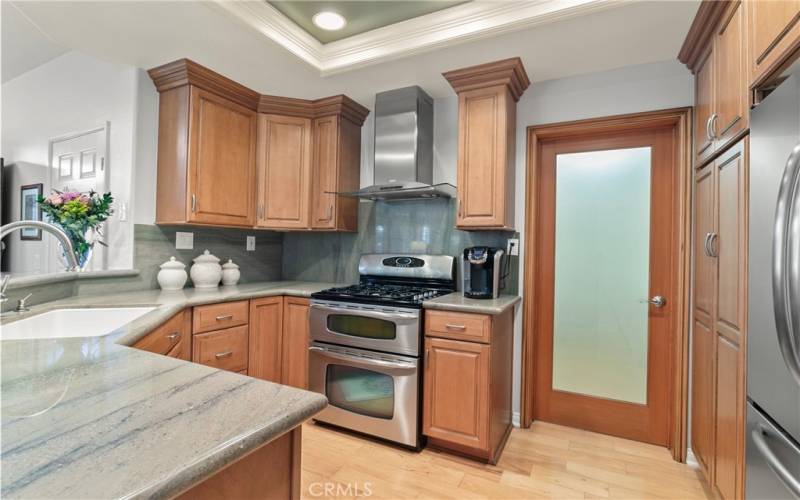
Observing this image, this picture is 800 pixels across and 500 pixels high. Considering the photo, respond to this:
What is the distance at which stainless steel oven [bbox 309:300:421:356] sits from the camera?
89.0 inches

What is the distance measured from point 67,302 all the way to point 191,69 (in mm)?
1551

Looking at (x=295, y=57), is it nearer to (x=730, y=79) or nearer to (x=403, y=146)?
(x=403, y=146)

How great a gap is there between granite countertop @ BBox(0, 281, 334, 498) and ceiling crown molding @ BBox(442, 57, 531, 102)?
7.41ft

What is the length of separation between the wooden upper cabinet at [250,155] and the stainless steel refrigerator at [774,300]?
247 cm

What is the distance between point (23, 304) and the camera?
1.67m

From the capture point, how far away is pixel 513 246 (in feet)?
8.73

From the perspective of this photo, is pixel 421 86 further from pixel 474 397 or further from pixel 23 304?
pixel 23 304

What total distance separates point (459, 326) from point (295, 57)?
1938 mm

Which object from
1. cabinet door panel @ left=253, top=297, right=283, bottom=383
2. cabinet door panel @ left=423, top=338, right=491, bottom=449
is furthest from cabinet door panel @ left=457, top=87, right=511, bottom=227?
cabinet door panel @ left=253, top=297, right=283, bottom=383

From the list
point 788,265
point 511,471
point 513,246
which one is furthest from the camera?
point 513,246

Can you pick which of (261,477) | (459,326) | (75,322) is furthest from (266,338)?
(261,477)

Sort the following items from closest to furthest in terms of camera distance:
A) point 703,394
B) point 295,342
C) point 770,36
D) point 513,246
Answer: point 770,36
point 703,394
point 513,246
point 295,342

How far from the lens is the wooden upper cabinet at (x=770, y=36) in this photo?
3.69 feet

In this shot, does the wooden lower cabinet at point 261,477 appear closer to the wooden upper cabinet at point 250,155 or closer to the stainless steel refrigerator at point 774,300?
the stainless steel refrigerator at point 774,300
